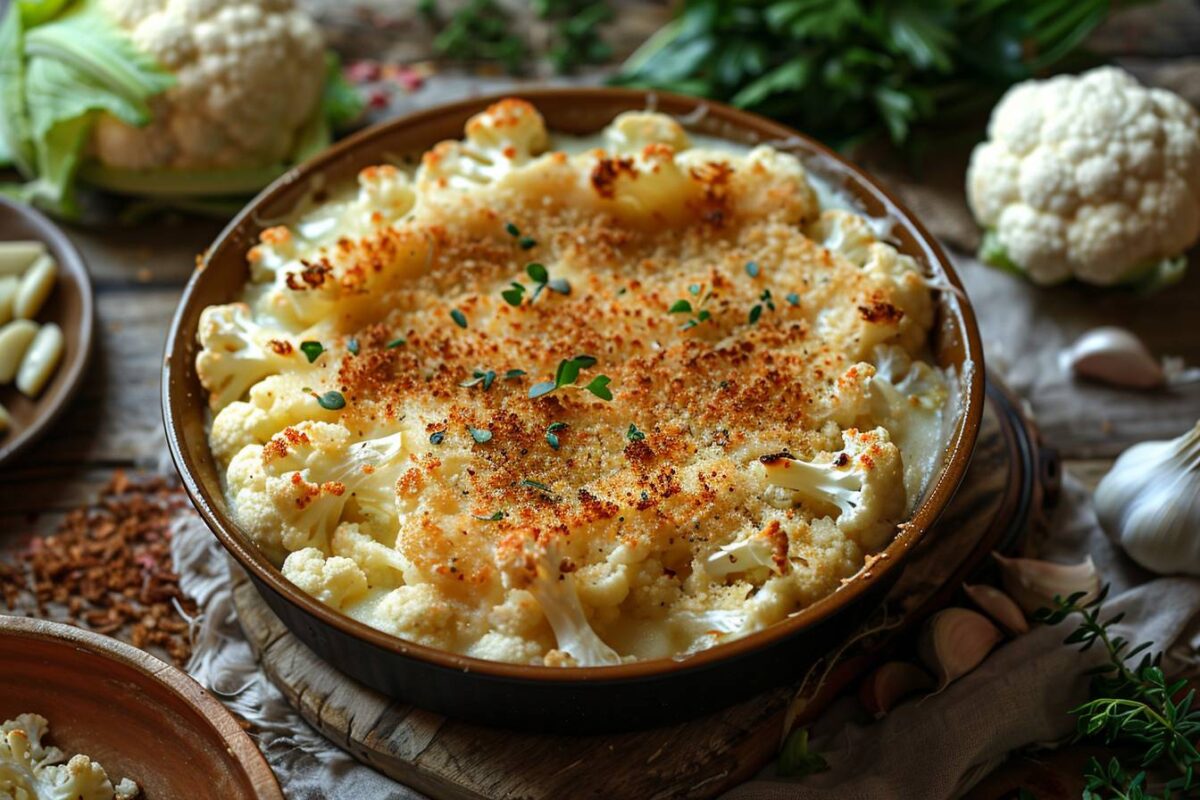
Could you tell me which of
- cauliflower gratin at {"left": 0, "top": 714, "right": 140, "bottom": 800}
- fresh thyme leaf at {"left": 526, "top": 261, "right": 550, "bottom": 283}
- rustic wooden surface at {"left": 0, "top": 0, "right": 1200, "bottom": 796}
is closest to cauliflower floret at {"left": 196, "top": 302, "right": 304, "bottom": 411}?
fresh thyme leaf at {"left": 526, "top": 261, "right": 550, "bottom": 283}

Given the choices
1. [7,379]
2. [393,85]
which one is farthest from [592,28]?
[7,379]

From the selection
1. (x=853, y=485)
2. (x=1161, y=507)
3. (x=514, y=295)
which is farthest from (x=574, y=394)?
(x=1161, y=507)

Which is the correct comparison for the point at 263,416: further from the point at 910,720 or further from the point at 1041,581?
the point at 1041,581

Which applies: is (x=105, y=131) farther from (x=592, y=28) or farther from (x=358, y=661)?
(x=358, y=661)

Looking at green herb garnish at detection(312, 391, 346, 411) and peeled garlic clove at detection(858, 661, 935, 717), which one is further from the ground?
green herb garnish at detection(312, 391, 346, 411)

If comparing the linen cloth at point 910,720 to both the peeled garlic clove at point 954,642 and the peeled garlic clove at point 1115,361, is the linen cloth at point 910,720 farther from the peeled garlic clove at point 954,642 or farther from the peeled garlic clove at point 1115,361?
the peeled garlic clove at point 1115,361

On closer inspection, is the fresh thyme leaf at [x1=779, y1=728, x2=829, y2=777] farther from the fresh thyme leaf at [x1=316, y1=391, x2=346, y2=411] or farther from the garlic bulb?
the fresh thyme leaf at [x1=316, y1=391, x2=346, y2=411]

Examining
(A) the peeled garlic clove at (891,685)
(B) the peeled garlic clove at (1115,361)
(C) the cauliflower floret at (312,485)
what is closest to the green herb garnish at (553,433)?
(C) the cauliflower floret at (312,485)
